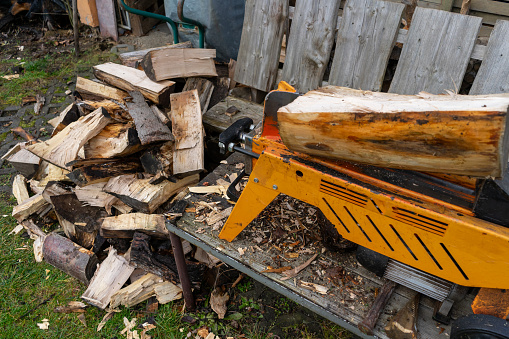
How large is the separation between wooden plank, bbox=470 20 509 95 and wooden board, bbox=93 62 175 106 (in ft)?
A: 8.95

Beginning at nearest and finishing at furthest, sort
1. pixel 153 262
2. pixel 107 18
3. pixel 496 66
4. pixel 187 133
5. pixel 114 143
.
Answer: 1. pixel 496 66
2. pixel 153 262
3. pixel 114 143
4. pixel 187 133
5. pixel 107 18

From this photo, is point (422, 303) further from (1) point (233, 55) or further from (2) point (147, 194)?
(1) point (233, 55)

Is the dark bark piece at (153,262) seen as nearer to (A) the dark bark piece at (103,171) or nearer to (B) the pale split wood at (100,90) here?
(A) the dark bark piece at (103,171)

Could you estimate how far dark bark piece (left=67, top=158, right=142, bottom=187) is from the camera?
3078 mm

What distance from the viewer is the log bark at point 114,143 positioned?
298cm

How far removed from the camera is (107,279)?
9.95 feet

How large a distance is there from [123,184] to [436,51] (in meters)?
2.80

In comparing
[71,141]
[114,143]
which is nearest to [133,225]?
[114,143]

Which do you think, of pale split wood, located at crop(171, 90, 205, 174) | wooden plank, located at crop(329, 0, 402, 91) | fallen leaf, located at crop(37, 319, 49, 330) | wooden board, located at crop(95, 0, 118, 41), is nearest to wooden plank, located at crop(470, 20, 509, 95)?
wooden plank, located at crop(329, 0, 402, 91)

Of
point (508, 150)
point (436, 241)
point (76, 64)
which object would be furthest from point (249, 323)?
point (76, 64)

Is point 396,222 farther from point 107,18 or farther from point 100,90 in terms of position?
point 107,18

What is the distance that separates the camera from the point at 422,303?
2.01 meters

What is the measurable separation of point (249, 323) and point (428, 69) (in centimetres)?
254

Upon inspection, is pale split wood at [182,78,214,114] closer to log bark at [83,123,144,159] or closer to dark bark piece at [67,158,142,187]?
log bark at [83,123,144,159]
